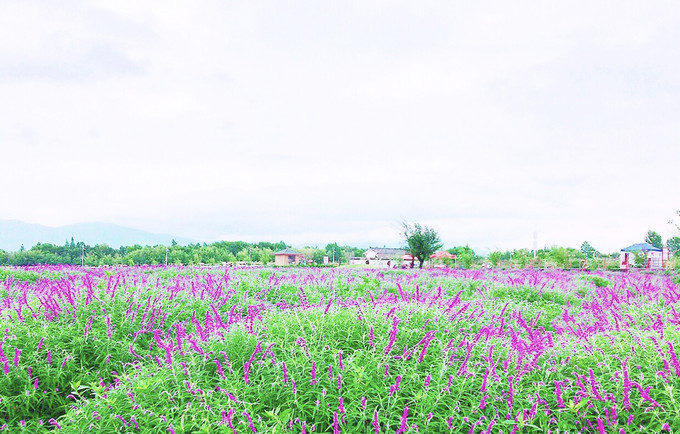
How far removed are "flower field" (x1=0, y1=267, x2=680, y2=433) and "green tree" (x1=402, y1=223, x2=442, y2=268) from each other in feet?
93.3

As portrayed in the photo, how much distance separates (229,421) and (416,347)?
182cm

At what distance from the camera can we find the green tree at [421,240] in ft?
114

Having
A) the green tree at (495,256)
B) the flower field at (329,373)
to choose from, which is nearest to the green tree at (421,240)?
the green tree at (495,256)

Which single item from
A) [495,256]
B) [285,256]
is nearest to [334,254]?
[285,256]

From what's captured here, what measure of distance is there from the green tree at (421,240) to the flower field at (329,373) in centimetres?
2845

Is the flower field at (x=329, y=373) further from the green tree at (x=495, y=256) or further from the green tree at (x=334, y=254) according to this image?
the green tree at (x=334, y=254)

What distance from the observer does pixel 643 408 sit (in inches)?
144

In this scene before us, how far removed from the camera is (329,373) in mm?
3668

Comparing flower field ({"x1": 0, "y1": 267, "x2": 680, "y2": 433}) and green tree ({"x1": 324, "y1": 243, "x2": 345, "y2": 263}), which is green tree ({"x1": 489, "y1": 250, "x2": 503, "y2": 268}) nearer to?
flower field ({"x1": 0, "y1": 267, "x2": 680, "y2": 433})

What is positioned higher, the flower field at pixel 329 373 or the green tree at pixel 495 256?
the green tree at pixel 495 256

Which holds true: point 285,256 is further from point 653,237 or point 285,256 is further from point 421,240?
point 653,237

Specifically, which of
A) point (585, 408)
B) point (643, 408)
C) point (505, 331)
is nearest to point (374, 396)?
point (585, 408)

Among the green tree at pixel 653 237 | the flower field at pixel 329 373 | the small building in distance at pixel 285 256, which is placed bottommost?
the flower field at pixel 329 373

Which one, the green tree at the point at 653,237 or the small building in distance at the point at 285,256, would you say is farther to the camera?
the green tree at the point at 653,237
